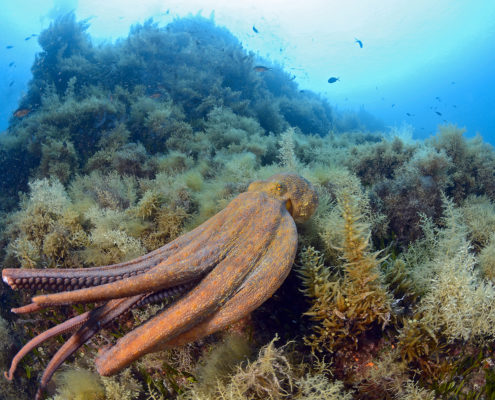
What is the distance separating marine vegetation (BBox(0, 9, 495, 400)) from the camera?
6.87 feet

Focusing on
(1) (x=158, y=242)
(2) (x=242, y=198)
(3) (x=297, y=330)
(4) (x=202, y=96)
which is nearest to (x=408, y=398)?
(3) (x=297, y=330)

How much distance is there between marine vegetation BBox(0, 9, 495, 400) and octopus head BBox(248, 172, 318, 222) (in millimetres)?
42

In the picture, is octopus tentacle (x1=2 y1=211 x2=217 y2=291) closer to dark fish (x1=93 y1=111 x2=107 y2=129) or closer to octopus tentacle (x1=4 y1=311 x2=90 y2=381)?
octopus tentacle (x1=4 y1=311 x2=90 y2=381)

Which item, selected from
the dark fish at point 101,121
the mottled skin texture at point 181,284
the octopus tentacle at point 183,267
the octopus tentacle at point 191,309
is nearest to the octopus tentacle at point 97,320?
the mottled skin texture at point 181,284

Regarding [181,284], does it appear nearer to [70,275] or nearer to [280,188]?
[70,275]

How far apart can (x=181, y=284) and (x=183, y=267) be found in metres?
0.20

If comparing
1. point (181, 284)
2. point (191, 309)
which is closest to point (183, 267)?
point (181, 284)

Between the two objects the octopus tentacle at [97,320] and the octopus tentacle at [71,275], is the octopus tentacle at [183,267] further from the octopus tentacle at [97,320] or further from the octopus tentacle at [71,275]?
the octopus tentacle at [97,320]

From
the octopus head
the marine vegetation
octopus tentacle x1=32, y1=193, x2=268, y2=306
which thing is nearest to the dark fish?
the marine vegetation

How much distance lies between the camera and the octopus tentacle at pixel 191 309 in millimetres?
1843

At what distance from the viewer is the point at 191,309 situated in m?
1.88

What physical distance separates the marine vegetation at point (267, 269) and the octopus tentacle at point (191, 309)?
0.02m

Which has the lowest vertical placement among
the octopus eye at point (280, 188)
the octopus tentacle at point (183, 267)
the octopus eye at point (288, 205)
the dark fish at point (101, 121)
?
the octopus tentacle at point (183, 267)

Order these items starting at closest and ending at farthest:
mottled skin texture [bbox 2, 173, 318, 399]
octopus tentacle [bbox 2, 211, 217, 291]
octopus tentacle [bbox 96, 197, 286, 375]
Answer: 1. octopus tentacle [bbox 2, 211, 217, 291]
2. mottled skin texture [bbox 2, 173, 318, 399]
3. octopus tentacle [bbox 96, 197, 286, 375]
